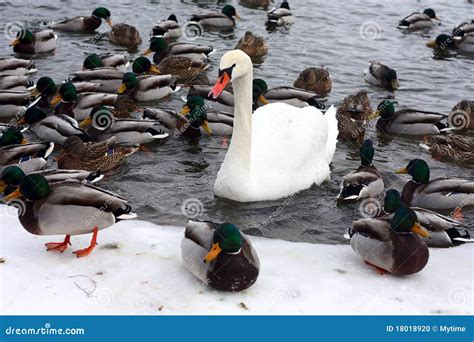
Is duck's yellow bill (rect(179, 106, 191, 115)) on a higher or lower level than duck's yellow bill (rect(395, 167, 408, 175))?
lower

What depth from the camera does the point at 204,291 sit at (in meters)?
6.96

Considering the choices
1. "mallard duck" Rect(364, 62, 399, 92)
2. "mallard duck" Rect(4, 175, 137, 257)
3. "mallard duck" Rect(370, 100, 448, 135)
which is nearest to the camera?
"mallard duck" Rect(4, 175, 137, 257)

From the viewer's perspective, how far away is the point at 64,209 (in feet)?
24.2

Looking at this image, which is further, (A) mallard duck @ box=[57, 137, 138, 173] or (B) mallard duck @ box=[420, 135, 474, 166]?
(B) mallard duck @ box=[420, 135, 474, 166]

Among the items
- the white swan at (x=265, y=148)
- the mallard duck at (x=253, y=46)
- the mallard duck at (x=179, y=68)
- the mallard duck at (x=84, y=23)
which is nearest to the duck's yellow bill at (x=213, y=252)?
the white swan at (x=265, y=148)

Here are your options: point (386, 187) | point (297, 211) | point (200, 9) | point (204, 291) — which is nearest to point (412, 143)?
point (386, 187)

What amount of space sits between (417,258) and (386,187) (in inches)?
128

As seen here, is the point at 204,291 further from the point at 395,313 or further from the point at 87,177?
the point at 87,177

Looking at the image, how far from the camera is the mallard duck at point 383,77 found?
1470 cm

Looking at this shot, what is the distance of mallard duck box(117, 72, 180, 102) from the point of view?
1323 cm

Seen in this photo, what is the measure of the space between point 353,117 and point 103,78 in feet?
14.9

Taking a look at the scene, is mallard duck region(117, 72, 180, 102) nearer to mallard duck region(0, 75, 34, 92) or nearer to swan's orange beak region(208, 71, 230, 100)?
mallard duck region(0, 75, 34, 92)

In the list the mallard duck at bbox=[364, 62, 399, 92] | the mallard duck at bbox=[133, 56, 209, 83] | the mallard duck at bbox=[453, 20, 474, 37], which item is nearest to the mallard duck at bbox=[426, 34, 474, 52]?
the mallard duck at bbox=[453, 20, 474, 37]

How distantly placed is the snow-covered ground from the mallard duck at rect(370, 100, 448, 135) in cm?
464
